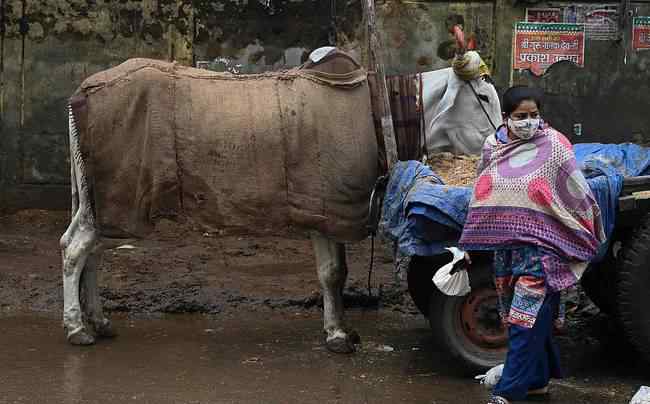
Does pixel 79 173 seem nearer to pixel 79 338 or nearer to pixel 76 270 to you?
pixel 76 270

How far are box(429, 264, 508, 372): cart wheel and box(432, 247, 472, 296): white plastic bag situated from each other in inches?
13.2

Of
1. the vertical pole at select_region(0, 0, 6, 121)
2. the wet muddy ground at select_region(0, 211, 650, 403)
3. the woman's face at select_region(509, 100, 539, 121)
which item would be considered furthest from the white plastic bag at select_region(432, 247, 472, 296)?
the vertical pole at select_region(0, 0, 6, 121)

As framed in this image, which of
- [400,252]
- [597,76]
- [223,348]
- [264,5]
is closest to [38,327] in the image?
[223,348]

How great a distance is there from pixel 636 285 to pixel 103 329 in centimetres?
308

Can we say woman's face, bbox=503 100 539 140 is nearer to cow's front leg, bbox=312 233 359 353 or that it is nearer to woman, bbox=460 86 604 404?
woman, bbox=460 86 604 404

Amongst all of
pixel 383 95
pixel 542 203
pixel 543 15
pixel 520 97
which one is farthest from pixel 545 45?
pixel 542 203

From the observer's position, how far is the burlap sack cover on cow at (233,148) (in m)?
5.74

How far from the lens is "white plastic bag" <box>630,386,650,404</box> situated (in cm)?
472

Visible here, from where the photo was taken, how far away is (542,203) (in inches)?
179

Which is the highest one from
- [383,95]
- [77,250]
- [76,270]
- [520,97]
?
[520,97]

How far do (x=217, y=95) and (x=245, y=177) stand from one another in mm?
497

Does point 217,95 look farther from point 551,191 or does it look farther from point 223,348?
point 551,191

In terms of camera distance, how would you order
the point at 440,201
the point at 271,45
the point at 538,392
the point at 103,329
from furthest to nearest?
1. the point at 271,45
2. the point at 103,329
3. the point at 440,201
4. the point at 538,392

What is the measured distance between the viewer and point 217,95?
19.2ft
